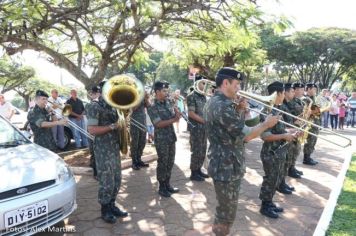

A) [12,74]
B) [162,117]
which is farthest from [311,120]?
[12,74]

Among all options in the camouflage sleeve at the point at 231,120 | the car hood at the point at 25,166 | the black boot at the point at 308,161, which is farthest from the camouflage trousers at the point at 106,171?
the black boot at the point at 308,161

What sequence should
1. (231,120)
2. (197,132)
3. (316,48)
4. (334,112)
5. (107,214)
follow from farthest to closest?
(316,48) → (334,112) → (197,132) → (107,214) → (231,120)

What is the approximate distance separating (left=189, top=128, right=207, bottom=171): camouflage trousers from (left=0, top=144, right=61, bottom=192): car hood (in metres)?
2.86

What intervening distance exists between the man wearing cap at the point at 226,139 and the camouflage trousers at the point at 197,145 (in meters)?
3.19

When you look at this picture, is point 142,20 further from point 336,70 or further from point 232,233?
point 336,70

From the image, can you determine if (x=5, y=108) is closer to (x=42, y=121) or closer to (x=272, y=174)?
(x=42, y=121)

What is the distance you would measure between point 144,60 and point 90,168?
15.4ft

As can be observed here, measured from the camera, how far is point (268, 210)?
215 inches

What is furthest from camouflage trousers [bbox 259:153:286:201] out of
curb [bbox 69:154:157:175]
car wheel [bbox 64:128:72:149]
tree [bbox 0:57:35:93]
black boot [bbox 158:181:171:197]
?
tree [bbox 0:57:35:93]

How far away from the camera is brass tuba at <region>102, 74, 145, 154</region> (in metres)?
4.88

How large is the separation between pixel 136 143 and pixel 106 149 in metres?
3.46

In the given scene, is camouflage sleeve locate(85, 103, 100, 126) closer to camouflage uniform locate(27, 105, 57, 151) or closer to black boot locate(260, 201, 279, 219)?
camouflage uniform locate(27, 105, 57, 151)

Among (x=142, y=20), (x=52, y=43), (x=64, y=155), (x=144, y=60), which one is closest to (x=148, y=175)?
(x=64, y=155)

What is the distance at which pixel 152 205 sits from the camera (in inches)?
232
